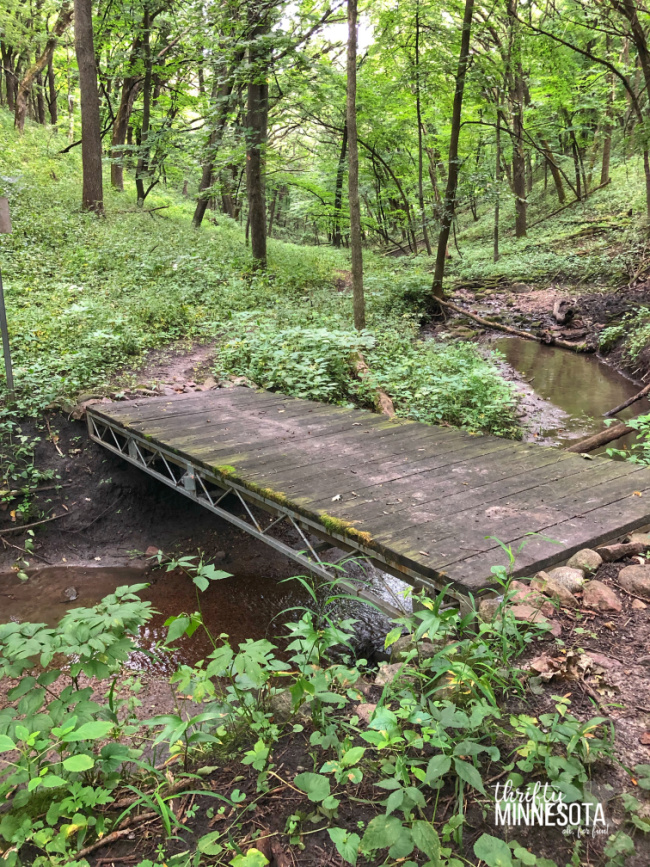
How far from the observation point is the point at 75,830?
197 cm

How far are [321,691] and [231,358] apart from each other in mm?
7690

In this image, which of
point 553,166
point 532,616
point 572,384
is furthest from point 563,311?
point 532,616

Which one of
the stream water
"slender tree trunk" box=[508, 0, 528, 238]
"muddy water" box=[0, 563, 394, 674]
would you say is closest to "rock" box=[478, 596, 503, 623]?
the stream water

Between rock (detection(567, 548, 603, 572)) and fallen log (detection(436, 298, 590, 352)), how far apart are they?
1068 centimetres

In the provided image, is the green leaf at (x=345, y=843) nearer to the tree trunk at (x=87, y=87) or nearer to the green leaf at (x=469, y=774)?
the green leaf at (x=469, y=774)

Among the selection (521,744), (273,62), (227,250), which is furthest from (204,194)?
(521,744)

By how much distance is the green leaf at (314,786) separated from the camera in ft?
5.76

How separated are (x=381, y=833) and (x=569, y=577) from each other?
185cm

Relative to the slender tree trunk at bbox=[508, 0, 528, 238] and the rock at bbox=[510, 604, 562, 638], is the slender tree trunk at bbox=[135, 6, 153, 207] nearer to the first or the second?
the slender tree trunk at bbox=[508, 0, 528, 238]

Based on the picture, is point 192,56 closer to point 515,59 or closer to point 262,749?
point 515,59

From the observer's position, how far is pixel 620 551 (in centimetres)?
314

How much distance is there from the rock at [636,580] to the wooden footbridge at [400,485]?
1.08 ft

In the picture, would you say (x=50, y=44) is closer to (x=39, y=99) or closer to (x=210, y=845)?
(x=39, y=99)

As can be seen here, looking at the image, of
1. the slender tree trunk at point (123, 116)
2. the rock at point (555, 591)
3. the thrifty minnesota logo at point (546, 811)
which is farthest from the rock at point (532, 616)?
the slender tree trunk at point (123, 116)
